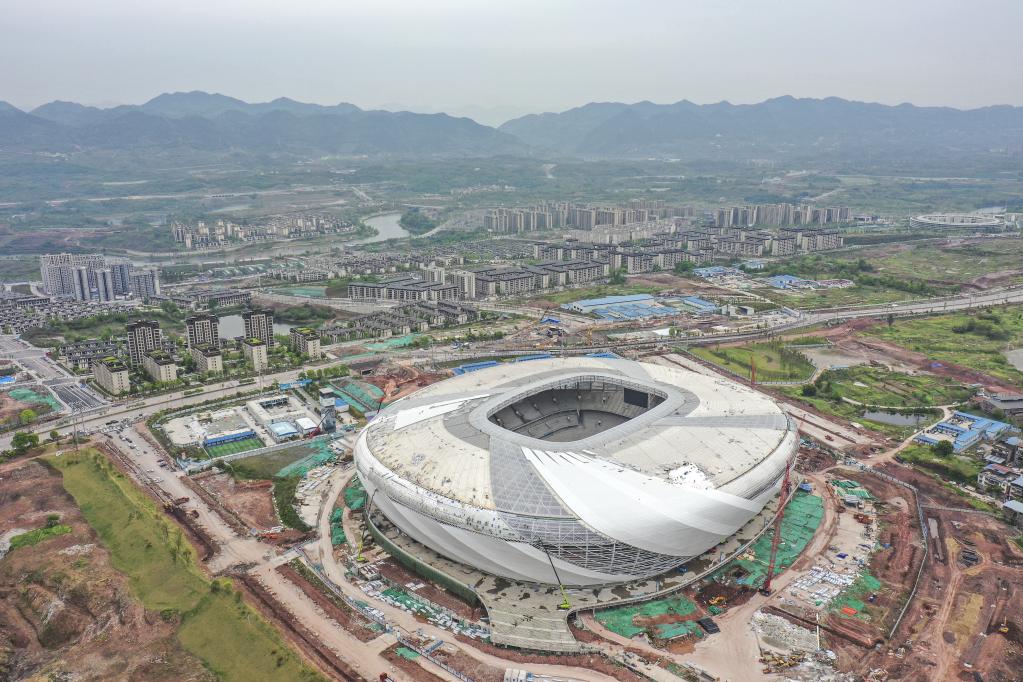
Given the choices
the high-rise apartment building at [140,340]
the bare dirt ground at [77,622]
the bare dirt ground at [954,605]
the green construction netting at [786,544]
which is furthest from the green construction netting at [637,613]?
the high-rise apartment building at [140,340]

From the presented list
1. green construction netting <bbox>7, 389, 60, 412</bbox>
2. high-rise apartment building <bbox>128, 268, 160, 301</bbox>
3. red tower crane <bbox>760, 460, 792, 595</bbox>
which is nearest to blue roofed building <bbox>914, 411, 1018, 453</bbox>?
red tower crane <bbox>760, 460, 792, 595</bbox>

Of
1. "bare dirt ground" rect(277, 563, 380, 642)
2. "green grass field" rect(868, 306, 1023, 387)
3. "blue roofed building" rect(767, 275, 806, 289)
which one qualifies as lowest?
"bare dirt ground" rect(277, 563, 380, 642)

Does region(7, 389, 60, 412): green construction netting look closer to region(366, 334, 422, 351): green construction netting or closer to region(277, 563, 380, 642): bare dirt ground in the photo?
region(366, 334, 422, 351): green construction netting

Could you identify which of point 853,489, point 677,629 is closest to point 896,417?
point 853,489

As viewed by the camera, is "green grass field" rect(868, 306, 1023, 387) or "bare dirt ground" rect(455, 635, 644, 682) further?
"green grass field" rect(868, 306, 1023, 387)

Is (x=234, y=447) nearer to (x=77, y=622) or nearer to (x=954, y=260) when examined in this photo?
(x=77, y=622)

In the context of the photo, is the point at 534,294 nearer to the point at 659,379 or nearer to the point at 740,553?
the point at 659,379

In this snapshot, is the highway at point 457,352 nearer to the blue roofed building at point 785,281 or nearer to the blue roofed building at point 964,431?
the blue roofed building at point 785,281
